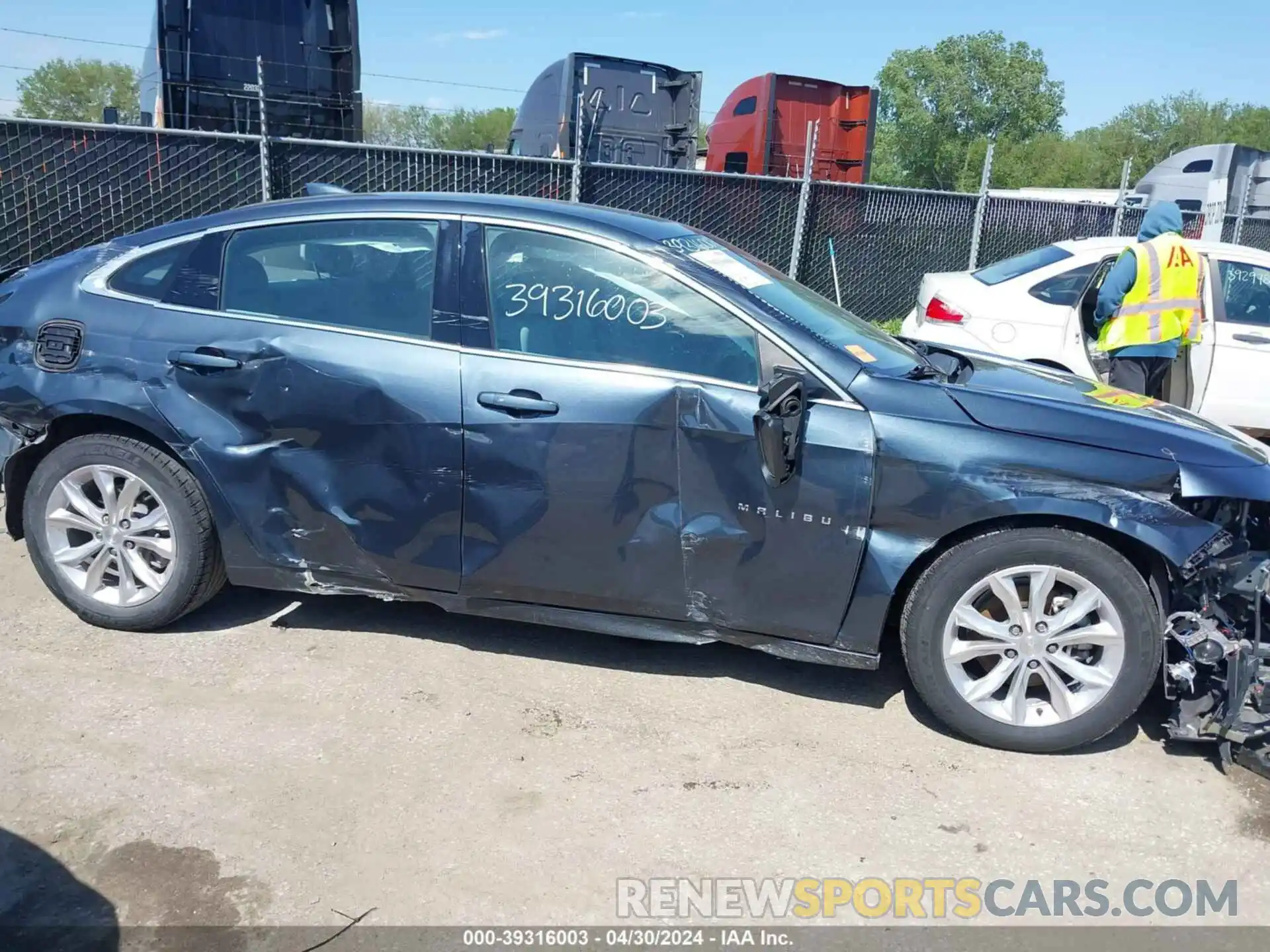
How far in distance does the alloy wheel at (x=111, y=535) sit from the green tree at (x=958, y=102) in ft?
176


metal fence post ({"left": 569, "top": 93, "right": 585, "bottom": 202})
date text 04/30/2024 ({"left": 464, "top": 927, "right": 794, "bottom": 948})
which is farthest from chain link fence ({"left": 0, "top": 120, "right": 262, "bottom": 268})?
date text 04/30/2024 ({"left": 464, "top": 927, "right": 794, "bottom": 948})

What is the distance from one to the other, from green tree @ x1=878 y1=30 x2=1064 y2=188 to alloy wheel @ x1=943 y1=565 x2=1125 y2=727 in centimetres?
5337

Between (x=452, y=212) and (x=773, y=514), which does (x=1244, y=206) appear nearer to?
(x=773, y=514)

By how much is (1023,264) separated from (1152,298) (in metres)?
1.47

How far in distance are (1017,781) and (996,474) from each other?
3.28 feet

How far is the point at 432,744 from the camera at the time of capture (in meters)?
3.51

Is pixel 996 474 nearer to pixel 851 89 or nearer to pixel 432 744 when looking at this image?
pixel 432 744

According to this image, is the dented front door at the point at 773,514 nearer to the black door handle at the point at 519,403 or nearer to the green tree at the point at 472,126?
the black door handle at the point at 519,403

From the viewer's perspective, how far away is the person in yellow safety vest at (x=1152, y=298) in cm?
616

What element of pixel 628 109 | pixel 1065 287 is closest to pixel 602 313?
pixel 1065 287

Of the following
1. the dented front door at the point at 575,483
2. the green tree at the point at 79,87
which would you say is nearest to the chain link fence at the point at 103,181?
the dented front door at the point at 575,483

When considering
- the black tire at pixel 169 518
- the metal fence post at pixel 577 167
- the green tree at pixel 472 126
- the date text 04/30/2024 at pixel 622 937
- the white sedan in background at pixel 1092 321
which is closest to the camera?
the date text 04/30/2024 at pixel 622 937

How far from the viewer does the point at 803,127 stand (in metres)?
16.0

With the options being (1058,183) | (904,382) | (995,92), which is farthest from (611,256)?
(995,92)
